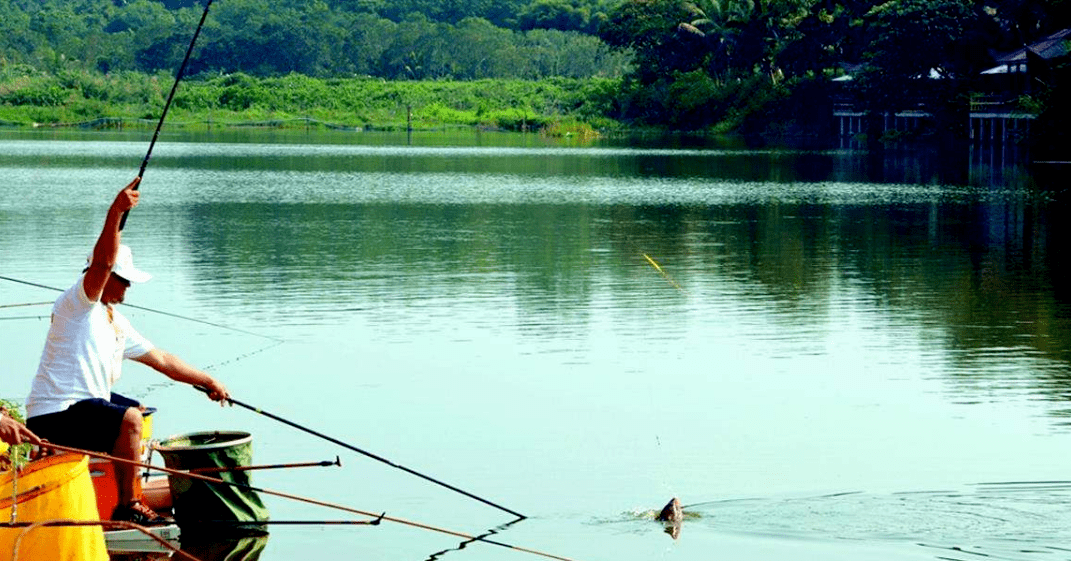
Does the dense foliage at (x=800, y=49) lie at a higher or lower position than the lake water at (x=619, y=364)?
higher

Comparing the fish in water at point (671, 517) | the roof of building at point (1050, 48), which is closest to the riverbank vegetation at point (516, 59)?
the roof of building at point (1050, 48)

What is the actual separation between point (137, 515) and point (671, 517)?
131 inches

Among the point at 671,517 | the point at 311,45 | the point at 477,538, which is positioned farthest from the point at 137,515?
the point at 311,45

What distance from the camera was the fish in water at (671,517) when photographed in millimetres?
10569

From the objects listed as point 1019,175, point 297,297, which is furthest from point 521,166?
point 297,297

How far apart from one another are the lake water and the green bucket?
12.1 inches

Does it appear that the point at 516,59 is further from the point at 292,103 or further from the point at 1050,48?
the point at 1050,48

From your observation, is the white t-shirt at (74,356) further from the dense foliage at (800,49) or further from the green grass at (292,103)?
the green grass at (292,103)

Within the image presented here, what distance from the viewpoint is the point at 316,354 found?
16.6 metres

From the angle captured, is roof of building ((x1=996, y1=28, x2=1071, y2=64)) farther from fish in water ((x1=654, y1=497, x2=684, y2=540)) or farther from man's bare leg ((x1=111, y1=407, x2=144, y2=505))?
man's bare leg ((x1=111, y1=407, x2=144, y2=505))

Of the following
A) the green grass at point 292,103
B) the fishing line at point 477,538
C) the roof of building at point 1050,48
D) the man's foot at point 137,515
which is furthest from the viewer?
the green grass at point 292,103

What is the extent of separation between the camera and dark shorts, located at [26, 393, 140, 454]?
26.5 ft

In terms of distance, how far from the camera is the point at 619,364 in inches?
642

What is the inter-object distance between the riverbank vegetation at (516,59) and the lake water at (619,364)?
93.4ft
